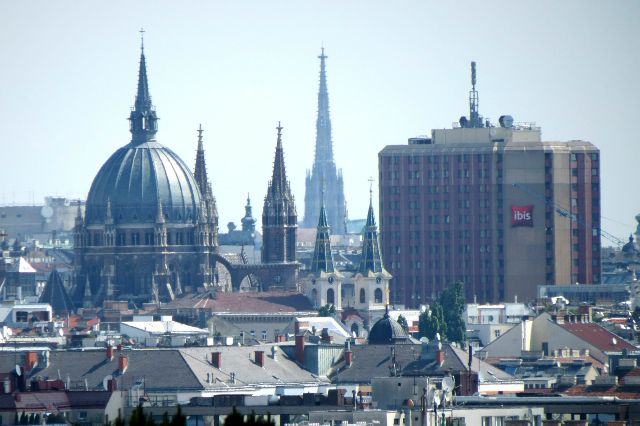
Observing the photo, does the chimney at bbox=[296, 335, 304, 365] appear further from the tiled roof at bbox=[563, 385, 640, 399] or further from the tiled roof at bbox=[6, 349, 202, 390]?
the tiled roof at bbox=[563, 385, 640, 399]

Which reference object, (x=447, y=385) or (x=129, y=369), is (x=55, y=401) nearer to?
(x=447, y=385)

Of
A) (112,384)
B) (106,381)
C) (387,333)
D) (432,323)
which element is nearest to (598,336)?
(387,333)

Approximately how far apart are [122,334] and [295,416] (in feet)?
278

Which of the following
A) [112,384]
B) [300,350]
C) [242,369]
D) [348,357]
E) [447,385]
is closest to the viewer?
[447,385]

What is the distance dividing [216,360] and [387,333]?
110 feet

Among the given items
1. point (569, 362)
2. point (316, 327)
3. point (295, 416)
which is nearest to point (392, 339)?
point (569, 362)

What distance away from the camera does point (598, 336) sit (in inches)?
6294

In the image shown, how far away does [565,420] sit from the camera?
94.2 metres

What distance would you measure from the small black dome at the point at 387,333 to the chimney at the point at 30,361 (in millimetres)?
28347

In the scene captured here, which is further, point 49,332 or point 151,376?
point 49,332

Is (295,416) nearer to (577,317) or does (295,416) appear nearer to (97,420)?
(97,420)

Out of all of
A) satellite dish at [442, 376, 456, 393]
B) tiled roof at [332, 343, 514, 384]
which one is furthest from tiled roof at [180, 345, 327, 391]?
satellite dish at [442, 376, 456, 393]

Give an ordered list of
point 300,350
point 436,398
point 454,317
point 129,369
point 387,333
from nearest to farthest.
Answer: point 436,398 → point 129,369 → point 300,350 → point 387,333 → point 454,317

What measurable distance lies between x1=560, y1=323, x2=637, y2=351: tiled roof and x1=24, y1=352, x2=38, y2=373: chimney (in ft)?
116
